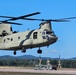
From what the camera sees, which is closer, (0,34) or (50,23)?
(50,23)

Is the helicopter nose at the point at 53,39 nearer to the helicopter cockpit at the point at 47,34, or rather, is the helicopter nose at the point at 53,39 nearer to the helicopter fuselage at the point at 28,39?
the helicopter fuselage at the point at 28,39

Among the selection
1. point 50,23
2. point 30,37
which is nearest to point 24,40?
point 30,37

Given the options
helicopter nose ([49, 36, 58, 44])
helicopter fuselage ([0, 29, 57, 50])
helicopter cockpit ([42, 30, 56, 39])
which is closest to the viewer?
helicopter nose ([49, 36, 58, 44])

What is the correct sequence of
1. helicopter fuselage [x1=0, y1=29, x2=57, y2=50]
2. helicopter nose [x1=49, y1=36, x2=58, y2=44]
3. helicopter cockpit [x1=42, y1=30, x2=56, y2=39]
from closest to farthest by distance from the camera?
helicopter nose [x1=49, y1=36, x2=58, y2=44], helicopter fuselage [x1=0, y1=29, x2=57, y2=50], helicopter cockpit [x1=42, y1=30, x2=56, y2=39]

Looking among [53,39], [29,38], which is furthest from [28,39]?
[53,39]

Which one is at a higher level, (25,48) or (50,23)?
(50,23)

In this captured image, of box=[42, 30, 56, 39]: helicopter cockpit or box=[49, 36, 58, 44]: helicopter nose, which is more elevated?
box=[42, 30, 56, 39]: helicopter cockpit

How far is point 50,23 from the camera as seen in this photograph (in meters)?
51.9

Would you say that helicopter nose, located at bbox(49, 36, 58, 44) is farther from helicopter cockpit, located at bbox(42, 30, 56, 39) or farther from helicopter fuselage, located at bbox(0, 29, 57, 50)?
helicopter cockpit, located at bbox(42, 30, 56, 39)

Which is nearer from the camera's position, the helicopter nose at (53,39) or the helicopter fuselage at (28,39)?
the helicopter nose at (53,39)

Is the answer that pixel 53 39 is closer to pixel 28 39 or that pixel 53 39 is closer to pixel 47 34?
pixel 47 34

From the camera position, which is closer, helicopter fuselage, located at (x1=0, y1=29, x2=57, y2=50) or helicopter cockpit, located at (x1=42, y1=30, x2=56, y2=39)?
helicopter fuselage, located at (x1=0, y1=29, x2=57, y2=50)

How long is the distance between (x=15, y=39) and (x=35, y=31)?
4275 millimetres

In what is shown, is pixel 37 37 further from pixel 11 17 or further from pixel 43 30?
pixel 11 17
